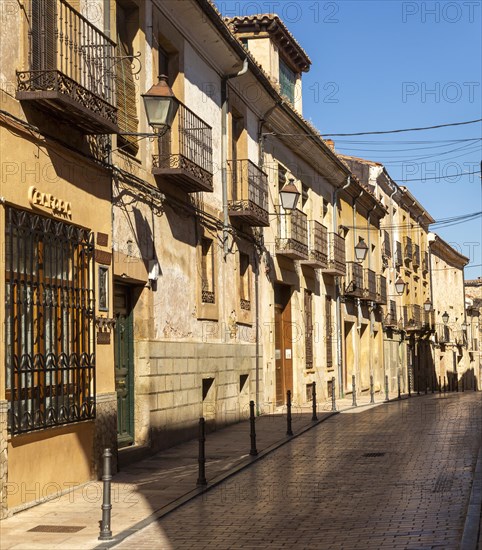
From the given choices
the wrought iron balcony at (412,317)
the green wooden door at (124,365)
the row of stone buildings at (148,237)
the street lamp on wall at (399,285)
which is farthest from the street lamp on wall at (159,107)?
the wrought iron balcony at (412,317)

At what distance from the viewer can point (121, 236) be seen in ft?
42.9

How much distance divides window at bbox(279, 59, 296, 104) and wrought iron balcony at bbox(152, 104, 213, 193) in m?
9.77

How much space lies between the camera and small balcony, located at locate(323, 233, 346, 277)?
27.8m

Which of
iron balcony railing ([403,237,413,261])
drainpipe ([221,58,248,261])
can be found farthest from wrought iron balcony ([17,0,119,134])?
iron balcony railing ([403,237,413,261])

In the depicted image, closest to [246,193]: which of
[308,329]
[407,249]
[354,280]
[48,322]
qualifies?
[308,329]

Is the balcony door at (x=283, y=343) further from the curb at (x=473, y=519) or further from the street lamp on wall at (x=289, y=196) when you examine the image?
the curb at (x=473, y=519)

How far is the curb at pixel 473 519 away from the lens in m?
7.74

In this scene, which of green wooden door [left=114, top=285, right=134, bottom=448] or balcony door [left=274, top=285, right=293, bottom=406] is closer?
green wooden door [left=114, top=285, right=134, bottom=448]

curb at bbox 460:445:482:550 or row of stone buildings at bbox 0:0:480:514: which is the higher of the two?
row of stone buildings at bbox 0:0:480:514

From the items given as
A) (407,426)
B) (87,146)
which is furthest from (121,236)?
(407,426)

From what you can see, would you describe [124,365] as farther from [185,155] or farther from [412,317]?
[412,317]

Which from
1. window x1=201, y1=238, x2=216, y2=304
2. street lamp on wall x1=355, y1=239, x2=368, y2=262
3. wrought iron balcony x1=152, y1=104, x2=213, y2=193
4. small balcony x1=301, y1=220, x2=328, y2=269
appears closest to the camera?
wrought iron balcony x1=152, y1=104, x2=213, y2=193

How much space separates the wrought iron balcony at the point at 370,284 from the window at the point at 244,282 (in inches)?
472

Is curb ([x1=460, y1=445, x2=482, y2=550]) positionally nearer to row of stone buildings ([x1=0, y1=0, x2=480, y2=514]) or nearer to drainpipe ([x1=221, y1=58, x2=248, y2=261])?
row of stone buildings ([x1=0, y1=0, x2=480, y2=514])
